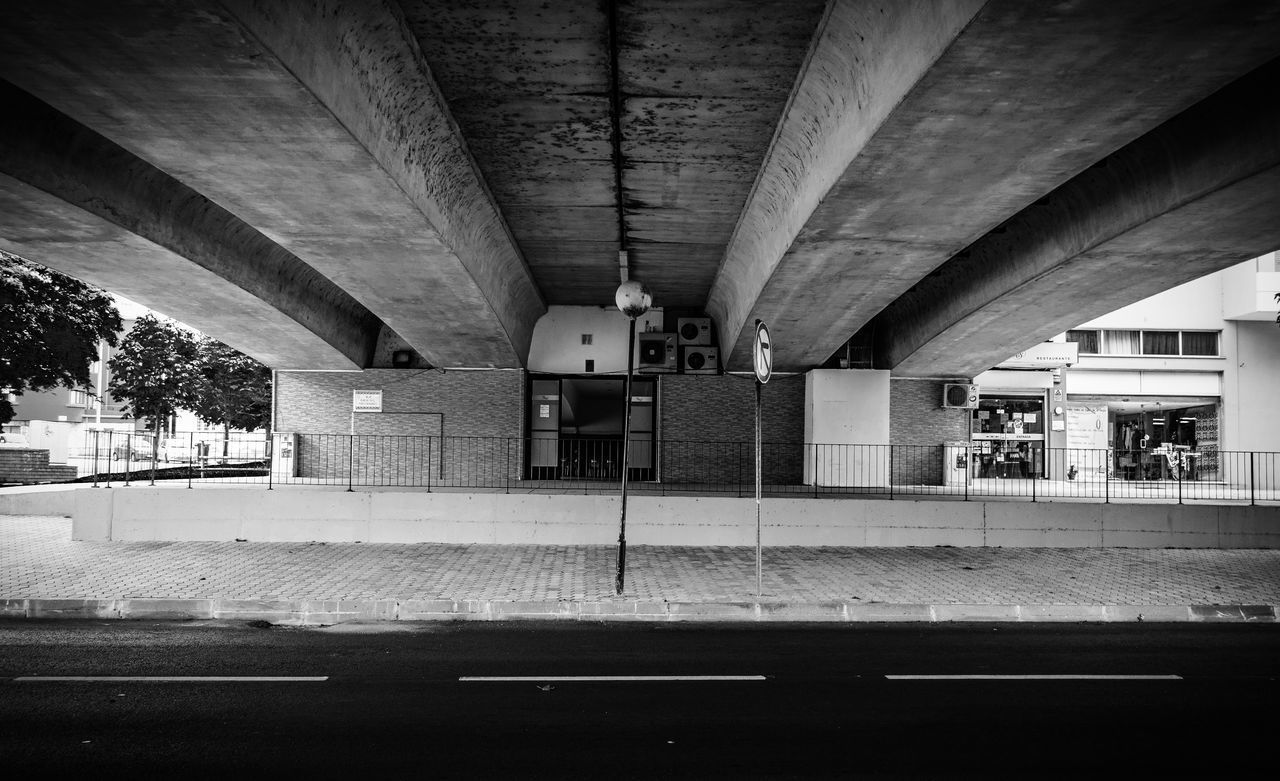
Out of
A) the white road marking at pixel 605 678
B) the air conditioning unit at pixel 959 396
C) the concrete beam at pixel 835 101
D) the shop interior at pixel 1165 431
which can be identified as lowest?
the white road marking at pixel 605 678

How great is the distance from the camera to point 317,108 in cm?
820

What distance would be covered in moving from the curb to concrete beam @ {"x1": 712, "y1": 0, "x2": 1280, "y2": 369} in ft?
17.4

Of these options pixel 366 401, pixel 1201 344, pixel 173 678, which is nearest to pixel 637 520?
pixel 173 678

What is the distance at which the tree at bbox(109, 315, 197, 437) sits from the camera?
103ft

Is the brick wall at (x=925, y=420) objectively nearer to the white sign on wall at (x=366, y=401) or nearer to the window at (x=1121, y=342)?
the window at (x=1121, y=342)

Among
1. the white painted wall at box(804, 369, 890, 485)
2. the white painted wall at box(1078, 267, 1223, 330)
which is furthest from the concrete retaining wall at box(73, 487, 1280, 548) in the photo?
the white painted wall at box(1078, 267, 1223, 330)

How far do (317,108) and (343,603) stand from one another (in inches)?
219

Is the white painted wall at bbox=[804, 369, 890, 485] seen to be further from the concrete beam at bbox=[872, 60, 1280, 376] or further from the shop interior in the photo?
the shop interior

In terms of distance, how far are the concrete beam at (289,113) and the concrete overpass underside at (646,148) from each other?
0.04 metres

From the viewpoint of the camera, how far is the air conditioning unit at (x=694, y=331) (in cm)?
2191

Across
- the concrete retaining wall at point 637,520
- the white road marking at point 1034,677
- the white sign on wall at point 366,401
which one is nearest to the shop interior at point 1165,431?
the concrete retaining wall at point 637,520

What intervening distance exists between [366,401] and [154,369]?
14.7 m

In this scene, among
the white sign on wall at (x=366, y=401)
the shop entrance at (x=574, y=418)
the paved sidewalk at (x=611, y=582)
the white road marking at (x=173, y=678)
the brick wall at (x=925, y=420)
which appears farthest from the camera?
the shop entrance at (x=574, y=418)

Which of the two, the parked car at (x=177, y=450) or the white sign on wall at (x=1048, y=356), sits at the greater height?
the white sign on wall at (x=1048, y=356)
